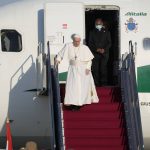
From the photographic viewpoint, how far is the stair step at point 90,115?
47.1 feet

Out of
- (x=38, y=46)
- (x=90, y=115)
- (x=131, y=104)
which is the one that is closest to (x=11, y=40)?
(x=38, y=46)

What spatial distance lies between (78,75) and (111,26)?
3.83 m

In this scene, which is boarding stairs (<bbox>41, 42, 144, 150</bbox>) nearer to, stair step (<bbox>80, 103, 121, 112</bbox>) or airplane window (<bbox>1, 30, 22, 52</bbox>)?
stair step (<bbox>80, 103, 121, 112</bbox>)

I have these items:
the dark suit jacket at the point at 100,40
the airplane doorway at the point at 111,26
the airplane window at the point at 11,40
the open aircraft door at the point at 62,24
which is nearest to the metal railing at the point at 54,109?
the open aircraft door at the point at 62,24

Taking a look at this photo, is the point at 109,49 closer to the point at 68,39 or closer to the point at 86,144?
the point at 68,39

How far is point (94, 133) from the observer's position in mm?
14227

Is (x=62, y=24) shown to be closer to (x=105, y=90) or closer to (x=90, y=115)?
(x=105, y=90)

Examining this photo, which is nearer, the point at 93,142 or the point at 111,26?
the point at 93,142

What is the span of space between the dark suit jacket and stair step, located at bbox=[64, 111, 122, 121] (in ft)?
7.81

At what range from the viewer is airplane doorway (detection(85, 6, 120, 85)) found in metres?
16.1

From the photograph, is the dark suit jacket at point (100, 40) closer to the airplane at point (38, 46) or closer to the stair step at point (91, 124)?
the airplane at point (38, 46)

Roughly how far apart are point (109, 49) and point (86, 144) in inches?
156

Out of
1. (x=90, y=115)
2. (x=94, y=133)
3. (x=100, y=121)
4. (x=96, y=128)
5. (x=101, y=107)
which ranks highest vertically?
(x=101, y=107)

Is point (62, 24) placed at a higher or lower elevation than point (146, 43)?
higher
